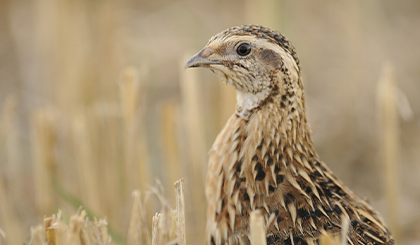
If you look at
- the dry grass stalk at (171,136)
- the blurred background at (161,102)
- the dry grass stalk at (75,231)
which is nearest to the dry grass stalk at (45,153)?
the blurred background at (161,102)

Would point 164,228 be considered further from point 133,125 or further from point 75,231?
point 133,125

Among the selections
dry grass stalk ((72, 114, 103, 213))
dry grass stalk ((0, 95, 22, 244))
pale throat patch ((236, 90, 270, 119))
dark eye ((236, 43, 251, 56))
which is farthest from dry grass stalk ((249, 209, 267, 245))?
dry grass stalk ((0, 95, 22, 244))

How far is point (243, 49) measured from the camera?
1971mm

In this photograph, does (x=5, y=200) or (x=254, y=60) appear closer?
(x=254, y=60)

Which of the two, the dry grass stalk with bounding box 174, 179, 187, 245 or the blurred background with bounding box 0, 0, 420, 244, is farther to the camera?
the blurred background with bounding box 0, 0, 420, 244

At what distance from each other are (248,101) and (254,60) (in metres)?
0.19

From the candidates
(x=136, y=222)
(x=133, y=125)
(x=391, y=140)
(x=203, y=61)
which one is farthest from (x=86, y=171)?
(x=391, y=140)

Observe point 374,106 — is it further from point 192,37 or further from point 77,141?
point 77,141

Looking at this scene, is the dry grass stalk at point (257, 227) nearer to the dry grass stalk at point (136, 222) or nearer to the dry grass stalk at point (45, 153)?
the dry grass stalk at point (136, 222)

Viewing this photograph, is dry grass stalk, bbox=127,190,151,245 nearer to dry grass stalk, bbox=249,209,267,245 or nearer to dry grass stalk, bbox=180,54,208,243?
dry grass stalk, bbox=249,209,267,245

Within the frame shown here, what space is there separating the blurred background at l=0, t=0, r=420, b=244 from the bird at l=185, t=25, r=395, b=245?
1.91 feet

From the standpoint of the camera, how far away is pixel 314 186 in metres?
2.00

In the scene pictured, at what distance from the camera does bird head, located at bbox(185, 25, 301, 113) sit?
1.96 m

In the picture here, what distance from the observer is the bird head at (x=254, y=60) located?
1.96m
